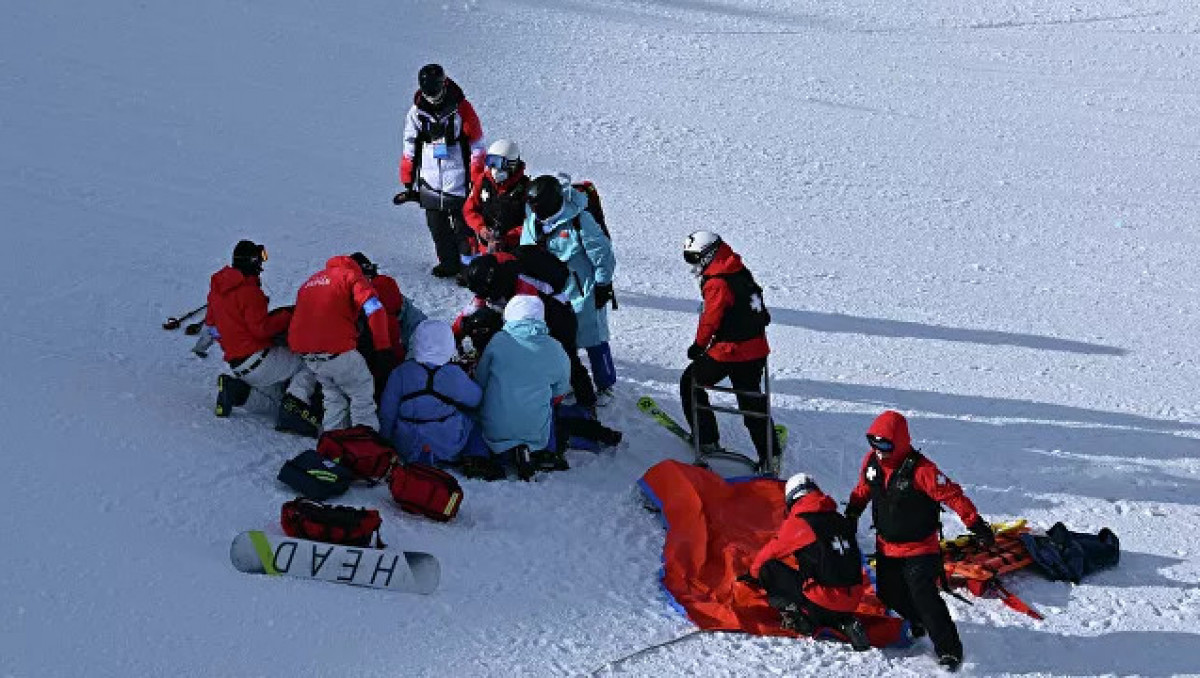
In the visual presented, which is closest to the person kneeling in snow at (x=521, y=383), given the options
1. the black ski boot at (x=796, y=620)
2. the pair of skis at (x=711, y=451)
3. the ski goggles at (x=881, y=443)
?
the pair of skis at (x=711, y=451)

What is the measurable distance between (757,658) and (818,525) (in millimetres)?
748

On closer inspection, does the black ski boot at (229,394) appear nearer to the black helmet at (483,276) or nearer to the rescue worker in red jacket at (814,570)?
the black helmet at (483,276)

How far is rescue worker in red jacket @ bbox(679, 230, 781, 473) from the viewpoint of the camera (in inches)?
355

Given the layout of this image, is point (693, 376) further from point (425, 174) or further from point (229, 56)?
point (229, 56)

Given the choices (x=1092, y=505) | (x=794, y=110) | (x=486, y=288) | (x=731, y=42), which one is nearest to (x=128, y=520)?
(x=486, y=288)

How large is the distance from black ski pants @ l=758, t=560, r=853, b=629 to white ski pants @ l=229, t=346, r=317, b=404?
293cm

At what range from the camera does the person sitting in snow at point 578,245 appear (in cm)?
948

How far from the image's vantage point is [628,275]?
12445mm

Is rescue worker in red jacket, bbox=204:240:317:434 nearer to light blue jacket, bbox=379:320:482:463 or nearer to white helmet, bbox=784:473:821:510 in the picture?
light blue jacket, bbox=379:320:482:463

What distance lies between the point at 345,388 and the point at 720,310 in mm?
2317

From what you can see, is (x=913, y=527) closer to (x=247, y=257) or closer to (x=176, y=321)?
(x=247, y=257)

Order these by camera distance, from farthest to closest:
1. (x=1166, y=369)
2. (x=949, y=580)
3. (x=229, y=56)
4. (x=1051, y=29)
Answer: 1. (x=1051, y=29)
2. (x=229, y=56)
3. (x=1166, y=369)
4. (x=949, y=580)

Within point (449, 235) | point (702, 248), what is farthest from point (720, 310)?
point (449, 235)

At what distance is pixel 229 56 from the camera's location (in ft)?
52.4
